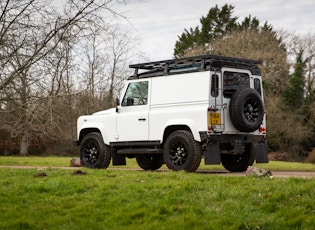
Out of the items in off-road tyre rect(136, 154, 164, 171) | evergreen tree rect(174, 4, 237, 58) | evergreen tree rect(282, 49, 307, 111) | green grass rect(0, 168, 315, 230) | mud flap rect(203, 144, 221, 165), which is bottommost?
green grass rect(0, 168, 315, 230)

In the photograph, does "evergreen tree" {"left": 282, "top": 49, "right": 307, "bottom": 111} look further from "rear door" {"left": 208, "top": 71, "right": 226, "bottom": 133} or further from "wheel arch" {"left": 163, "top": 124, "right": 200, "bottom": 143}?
"rear door" {"left": 208, "top": 71, "right": 226, "bottom": 133}

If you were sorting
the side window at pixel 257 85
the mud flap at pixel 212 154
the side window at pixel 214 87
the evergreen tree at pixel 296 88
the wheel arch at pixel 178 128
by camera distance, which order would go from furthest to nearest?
the evergreen tree at pixel 296 88, the side window at pixel 257 85, the side window at pixel 214 87, the wheel arch at pixel 178 128, the mud flap at pixel 212 154

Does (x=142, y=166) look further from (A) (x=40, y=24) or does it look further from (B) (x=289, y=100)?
(B) (x=289, y=100)

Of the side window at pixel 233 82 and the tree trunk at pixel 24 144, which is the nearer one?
the side window at pixel 233 82

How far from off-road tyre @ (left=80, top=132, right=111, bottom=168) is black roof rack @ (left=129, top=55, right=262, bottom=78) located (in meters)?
2.05

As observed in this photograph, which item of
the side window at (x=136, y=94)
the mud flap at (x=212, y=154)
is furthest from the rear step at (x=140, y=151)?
the mud flap at (x=212, y=154)

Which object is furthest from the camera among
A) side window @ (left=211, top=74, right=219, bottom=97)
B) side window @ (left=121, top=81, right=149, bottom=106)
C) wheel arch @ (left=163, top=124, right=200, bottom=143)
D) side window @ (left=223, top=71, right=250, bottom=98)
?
side window @ (left=121, top=81, right=149, bottom=106)

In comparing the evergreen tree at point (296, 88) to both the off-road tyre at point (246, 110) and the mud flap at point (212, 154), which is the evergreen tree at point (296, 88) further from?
the mud flap at point (212, 154)

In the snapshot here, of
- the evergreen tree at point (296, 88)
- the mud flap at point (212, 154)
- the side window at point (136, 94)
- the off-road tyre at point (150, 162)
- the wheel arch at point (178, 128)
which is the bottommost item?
the off-road tyre at point (150, 162)

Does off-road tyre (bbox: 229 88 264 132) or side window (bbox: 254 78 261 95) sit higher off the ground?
side window (bbox: 254 78 261 95)

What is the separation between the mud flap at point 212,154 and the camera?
42.9 ft

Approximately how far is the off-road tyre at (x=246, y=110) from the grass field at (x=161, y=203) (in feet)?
10.1

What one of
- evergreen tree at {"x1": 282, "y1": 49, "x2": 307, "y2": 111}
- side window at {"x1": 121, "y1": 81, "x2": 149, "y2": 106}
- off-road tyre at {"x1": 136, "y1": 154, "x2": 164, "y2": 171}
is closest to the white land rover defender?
side window at {"x1": 121, "y1": 81, "x2": 149, "y2": 106}

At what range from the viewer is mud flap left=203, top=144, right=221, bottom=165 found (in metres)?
13.1
